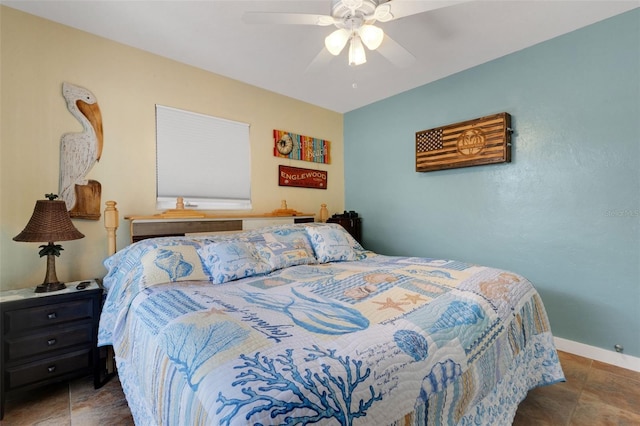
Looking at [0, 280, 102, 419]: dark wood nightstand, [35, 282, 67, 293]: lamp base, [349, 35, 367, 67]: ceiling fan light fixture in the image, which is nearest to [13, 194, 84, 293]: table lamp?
[35, 282, 67, 293]: lamp base

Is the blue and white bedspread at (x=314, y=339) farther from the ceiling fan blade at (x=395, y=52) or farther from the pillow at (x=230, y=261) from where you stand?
the ceiling fan blade at (x=395, y=52)

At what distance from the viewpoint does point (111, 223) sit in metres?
2.10

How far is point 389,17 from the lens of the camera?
154 centimetres

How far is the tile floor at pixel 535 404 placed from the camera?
1547 mm

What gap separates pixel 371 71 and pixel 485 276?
2.13 metres

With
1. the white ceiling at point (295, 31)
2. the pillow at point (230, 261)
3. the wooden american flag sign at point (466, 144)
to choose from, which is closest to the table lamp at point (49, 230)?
the pillow at point (230, 261)

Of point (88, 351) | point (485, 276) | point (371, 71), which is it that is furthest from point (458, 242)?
point (88, 351)

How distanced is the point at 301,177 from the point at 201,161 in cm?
120

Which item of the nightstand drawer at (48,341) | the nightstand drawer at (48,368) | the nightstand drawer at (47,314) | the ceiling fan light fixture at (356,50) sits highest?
the ceiling fan light fixture at (356,50)

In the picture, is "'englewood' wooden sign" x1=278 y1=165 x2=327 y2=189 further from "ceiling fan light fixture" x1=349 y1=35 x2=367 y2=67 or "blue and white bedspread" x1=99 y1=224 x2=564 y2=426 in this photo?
"ceiling fan light fixture" x1=349 y1=35 x2=367 y2=67

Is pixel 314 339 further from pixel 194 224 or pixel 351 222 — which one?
pixel 351 222

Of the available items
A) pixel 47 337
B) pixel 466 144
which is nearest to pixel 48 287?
pixel 47 337

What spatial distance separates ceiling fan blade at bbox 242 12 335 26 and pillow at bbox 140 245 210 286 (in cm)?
143

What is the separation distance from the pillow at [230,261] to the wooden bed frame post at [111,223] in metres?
0.74
